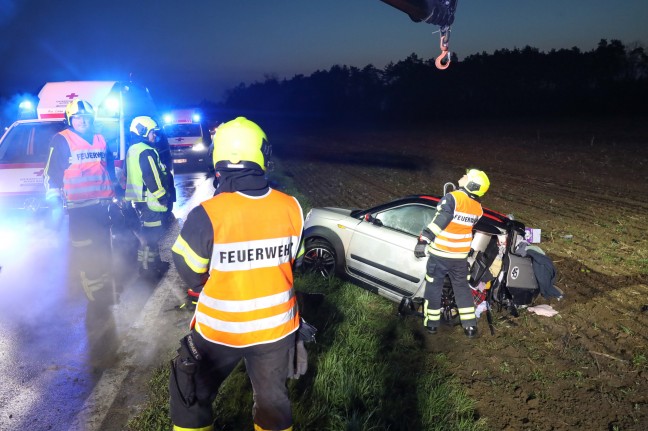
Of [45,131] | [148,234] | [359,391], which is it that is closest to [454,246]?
[359,391]

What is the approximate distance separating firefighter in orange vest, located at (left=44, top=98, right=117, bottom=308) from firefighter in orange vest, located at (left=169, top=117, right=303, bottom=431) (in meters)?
3.45

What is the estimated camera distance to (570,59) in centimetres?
5400

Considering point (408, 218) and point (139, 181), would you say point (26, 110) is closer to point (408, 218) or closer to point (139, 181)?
point (139, 181)

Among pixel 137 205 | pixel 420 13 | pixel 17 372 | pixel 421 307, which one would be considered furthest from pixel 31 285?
pixel 420 13

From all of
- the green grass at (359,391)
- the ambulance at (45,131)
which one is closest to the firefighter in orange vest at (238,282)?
the green grass at (359,391)

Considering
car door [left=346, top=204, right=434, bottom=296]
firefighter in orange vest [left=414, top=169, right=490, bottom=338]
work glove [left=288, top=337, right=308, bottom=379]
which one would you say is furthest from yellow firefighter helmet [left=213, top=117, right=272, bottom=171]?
car door [left=346, top=204, right=434, bottom=296]

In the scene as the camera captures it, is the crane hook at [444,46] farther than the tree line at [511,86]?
No

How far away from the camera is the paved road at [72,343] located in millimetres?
3393

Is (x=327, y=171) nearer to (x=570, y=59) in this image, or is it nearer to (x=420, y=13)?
(x=420, y=13)

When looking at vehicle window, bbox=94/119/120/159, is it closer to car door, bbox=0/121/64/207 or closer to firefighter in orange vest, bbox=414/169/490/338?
car door, bbox=0/121/64/207

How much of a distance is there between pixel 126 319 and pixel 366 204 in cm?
741

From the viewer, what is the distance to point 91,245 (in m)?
5.37

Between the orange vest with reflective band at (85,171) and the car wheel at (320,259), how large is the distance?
2.64 meters

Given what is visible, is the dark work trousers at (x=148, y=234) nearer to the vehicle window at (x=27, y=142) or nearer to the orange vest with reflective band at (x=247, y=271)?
the vehicle window at (x=27, y=142)
